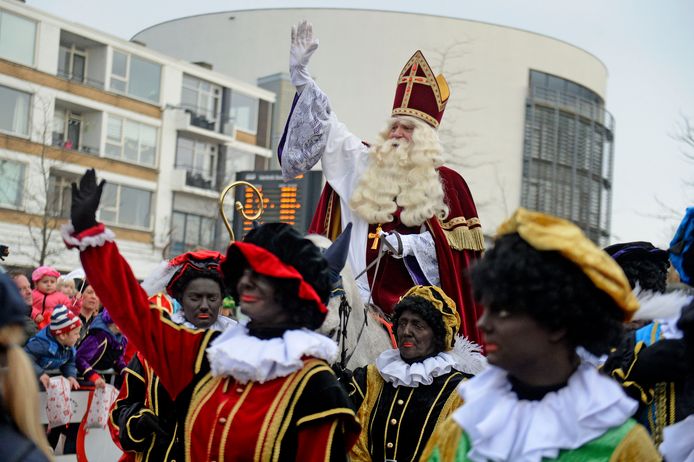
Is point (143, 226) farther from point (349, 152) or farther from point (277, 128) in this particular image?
point (349, 152)

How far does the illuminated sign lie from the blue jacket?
21.8 ft

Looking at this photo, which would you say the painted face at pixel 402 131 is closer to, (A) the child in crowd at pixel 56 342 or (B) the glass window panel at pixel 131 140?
(A) the child in crowd at pixel 56 342

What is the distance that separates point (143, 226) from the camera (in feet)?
140

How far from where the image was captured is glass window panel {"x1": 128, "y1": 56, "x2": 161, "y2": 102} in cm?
4250

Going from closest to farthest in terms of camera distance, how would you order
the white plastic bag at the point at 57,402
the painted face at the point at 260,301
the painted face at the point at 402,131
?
the painted face at the point at 260,301 → the painted face at the point at 402,131 → the white plastic bag at the point at 57,402

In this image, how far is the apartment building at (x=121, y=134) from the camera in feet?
116

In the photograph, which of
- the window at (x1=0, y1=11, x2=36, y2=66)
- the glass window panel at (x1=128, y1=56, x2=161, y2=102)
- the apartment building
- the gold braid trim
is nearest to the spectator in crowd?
the gold braid trim

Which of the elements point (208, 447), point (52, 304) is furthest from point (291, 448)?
point (52, 304)

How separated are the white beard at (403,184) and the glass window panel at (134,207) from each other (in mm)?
35156

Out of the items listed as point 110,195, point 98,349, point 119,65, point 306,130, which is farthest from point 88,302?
point 119,65

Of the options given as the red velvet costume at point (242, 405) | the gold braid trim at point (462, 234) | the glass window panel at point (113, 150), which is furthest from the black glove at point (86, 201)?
the glass window panel at point (113, 150)

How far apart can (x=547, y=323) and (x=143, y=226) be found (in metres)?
40.6

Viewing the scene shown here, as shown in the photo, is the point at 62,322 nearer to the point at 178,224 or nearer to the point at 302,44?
the point at 302,44

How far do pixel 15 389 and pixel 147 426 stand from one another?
2.00 m
